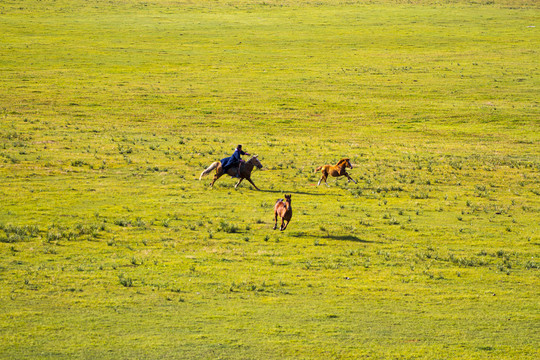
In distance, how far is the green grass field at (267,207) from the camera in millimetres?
16984

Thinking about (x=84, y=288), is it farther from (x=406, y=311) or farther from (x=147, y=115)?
(x=147, y=115)

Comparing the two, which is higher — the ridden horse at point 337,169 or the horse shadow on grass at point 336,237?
the ridden horse at point 337,169

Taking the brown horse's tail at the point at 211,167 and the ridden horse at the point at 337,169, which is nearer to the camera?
the brown horse's tail at the point at 211,167

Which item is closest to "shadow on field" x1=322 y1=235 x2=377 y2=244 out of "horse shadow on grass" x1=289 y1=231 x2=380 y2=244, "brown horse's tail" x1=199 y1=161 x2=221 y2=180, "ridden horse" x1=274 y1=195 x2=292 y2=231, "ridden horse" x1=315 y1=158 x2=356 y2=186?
"horse shadow on grass" x1=289 y1=231 x2=380 y2=244

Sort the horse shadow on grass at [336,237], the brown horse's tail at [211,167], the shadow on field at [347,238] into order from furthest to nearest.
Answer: the brown horse's tail at [211,167] < the horse shadow on grass at [336,237] < the shadow on field at [347,238]

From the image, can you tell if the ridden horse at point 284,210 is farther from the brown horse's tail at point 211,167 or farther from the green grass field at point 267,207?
the brown horse's tail at point 211,167

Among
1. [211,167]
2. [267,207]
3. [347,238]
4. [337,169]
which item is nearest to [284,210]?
[347,238]


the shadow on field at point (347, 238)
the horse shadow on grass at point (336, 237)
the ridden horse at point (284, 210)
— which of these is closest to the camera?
the ridden horse at point (284, 210)

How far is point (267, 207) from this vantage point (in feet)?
100

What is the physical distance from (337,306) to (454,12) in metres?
118

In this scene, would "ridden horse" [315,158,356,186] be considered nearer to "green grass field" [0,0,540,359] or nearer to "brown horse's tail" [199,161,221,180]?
"green grass field" [0,0,540,359]

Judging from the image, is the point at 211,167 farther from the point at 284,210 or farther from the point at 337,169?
the point at 284,210

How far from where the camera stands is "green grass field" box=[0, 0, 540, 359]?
55.7 feet

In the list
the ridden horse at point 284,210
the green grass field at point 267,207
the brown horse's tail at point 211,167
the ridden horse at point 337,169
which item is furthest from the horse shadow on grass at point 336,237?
A: the ridden horse at point 337,169
